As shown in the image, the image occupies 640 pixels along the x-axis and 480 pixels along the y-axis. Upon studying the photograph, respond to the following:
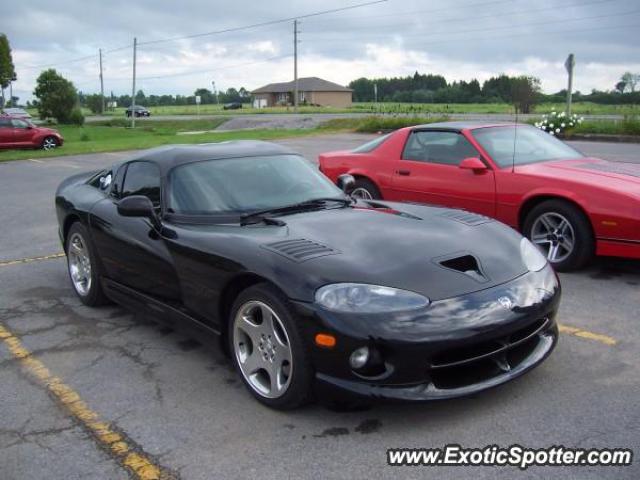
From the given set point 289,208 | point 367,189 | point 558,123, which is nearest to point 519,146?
point 367,189

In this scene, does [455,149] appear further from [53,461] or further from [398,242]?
[53,461]

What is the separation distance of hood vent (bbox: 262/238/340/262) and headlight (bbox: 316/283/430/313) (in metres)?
0.27

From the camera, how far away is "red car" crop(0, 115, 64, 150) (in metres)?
24.6

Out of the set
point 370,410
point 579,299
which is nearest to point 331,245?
point 370,410

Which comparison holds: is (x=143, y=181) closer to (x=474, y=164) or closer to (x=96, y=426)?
(x=96, y=426)

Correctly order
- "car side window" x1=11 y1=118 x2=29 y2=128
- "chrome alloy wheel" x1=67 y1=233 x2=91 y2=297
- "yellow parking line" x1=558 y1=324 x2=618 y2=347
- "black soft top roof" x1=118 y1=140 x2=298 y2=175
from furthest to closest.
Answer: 1. "car side window" x1=11 y1=118 x2=29 y2=128
2. "chrome alloy wheel" x1=67 y1=233 x2=91 y2=297
3. "black soft top roof" x1=118 y1=140 x2=298 y2=175
4. "yellow parking line" x1=558 y1=324 x2=618 y2=347

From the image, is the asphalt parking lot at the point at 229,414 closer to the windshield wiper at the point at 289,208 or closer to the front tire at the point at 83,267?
the front tire at the point at 83,267

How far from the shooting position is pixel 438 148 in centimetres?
703

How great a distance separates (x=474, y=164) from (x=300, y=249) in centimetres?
350

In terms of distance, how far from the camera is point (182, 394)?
Result: 361 cm

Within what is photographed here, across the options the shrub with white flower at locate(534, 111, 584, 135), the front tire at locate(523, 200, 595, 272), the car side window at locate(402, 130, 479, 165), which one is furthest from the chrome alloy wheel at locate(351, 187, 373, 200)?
the shrub with white flower at locate(534, 111, 584, 135)

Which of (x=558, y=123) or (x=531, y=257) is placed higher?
(x=558, y=123)

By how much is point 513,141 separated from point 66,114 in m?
47.3

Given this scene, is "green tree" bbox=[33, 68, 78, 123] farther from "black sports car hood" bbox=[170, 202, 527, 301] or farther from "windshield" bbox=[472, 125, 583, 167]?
"black sports car hood" bbox=[170, 202, 527, 301]
